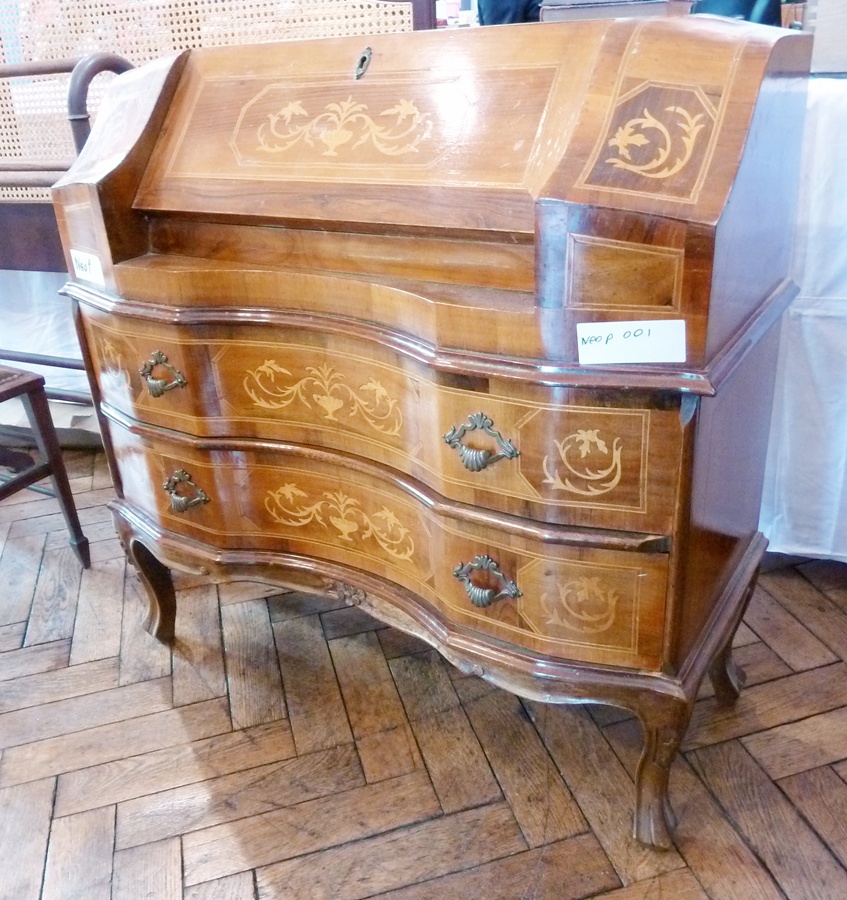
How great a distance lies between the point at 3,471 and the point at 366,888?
1.88 metres

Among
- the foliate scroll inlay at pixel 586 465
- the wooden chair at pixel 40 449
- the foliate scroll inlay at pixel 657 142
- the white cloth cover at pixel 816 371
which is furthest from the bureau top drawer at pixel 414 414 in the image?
the white cloth cover at pixel 816 371

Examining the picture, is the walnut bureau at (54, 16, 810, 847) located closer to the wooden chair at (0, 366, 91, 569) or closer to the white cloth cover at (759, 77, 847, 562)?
the white cloth cover at (759, 77, 847, 562)

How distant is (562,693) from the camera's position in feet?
3.80

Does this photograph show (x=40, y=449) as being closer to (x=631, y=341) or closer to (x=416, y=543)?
(x=416, y=543)

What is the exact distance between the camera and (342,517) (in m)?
1.36

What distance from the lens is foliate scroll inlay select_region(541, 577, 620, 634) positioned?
108 cm

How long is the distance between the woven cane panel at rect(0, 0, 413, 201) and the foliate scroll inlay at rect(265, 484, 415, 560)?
0.92 m

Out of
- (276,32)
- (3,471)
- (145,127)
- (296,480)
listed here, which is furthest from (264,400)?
(3,471)

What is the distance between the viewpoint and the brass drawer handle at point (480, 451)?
1.03 m

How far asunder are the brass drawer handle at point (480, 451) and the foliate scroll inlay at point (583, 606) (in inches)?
7.9

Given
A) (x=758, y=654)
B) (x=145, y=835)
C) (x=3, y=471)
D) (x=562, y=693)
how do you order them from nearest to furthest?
(x=562, y=693)
(x=145, y=835)
(x=758, y=654)
(x=3, y=471)

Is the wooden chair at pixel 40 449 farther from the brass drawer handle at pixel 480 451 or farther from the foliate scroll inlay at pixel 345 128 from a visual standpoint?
the brass drawer handle at pixel 480 451

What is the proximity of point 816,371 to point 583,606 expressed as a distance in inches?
38.2

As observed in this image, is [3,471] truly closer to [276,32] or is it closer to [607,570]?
[276,32]
